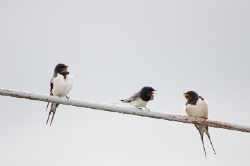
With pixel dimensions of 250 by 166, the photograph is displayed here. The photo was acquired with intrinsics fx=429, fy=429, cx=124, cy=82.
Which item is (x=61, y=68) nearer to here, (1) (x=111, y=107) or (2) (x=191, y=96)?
(2) (x=191, y=96)

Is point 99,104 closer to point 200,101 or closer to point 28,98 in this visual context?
point 28,98

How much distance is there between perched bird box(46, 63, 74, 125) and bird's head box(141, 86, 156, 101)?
0.88 m

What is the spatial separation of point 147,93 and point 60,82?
1.06 metres

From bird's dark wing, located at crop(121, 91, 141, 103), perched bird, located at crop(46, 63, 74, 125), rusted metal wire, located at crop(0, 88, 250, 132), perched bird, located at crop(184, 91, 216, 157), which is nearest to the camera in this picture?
rusted metal wire, located at crop(0, 88, 250, 132)

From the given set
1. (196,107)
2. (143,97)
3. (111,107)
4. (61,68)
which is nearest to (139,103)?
(143,97)

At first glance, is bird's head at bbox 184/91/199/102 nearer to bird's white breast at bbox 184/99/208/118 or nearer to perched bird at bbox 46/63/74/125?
bird's white breast at bbox 184/99/208/118

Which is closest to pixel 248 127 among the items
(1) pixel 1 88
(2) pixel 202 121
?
(2) pixel 202 121

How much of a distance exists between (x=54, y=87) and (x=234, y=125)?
2.73 meters

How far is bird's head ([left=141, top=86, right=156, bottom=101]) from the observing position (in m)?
5.19

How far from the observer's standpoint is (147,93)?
521 centimetres

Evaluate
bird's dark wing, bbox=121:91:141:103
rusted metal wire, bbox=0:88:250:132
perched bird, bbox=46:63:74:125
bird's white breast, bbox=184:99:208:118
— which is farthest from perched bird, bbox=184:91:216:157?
rusted metal wire, bbox=0:88:250:132

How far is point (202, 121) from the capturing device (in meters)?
3.20

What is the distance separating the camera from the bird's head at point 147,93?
5.19 m

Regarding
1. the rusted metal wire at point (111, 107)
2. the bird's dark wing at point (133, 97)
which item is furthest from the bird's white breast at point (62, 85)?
the rusted metal wire at point (111, 107)
